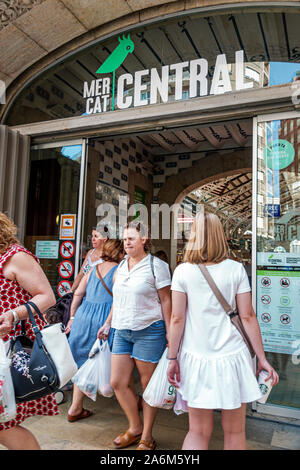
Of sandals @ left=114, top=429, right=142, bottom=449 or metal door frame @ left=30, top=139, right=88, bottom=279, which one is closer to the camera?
sandals @ left=114, top=429, right=142, bottom=449

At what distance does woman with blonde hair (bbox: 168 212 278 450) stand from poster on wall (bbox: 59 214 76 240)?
262cm

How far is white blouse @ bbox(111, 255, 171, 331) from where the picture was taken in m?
2.77

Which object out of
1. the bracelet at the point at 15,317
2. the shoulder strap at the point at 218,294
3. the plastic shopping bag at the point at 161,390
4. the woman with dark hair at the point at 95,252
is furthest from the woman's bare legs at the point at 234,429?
the woman with dark hair at the point at 95,252

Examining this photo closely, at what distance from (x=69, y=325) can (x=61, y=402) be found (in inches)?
28.5

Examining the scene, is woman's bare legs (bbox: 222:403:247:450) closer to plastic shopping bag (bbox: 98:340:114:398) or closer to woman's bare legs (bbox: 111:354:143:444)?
woman's bare legs (bbox: 111:354:143:444)

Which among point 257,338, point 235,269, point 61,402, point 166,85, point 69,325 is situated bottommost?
point 61,402

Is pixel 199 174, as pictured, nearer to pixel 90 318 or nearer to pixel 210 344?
pixel 90 318

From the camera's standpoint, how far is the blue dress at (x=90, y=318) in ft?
10.9

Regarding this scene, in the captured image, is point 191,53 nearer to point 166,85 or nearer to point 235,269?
point 166,85

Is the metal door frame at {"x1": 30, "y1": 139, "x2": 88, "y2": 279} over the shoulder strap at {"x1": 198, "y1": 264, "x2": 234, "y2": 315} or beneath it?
over

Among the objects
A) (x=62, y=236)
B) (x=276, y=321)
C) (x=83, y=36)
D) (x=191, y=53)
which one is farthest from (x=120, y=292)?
(x=83, y=36)

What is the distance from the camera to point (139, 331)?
279cm

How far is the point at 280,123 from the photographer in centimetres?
351

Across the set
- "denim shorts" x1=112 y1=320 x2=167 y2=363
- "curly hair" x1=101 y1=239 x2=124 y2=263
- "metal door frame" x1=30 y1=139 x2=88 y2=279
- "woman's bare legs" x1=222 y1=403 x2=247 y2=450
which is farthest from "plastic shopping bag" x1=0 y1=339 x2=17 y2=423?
"metal door frame" x1=30 y1=139 x2=88 y2=279
